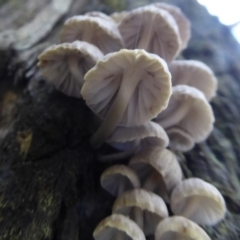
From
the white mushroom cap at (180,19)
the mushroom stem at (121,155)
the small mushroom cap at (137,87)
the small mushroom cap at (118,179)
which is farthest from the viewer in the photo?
the white mushroom cap at (180,19)

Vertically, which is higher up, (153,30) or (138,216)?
(153,30)

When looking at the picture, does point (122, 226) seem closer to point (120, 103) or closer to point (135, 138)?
point (135, 138)

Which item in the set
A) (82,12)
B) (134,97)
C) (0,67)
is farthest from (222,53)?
(0,67)

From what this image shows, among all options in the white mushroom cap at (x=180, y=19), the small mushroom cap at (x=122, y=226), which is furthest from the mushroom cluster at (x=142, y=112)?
the white mushroom cap at (x=180, y=19)

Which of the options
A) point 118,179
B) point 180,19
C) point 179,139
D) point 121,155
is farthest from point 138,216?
point 180,19

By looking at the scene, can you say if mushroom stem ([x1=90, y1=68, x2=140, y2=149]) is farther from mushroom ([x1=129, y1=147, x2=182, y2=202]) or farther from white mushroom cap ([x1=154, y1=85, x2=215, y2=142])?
white mushroom cap ([x1=154, y1=85, x2=215, y2=142])

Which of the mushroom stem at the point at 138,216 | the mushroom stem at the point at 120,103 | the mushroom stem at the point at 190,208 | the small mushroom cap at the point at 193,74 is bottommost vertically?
the mushroom stem at the point at 190,208

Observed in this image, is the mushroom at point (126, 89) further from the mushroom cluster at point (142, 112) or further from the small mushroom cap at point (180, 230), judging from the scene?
the small mushroom cap at point (180, 230)

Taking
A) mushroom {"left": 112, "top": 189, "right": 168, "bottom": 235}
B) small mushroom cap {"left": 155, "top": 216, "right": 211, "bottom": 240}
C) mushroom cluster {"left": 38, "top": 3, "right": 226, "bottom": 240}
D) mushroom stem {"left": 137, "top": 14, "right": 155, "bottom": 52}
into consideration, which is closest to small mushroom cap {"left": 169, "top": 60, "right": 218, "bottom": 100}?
mushroom cluster {"left": 38, "top": 3, "right": 226, "bottom": 240}
